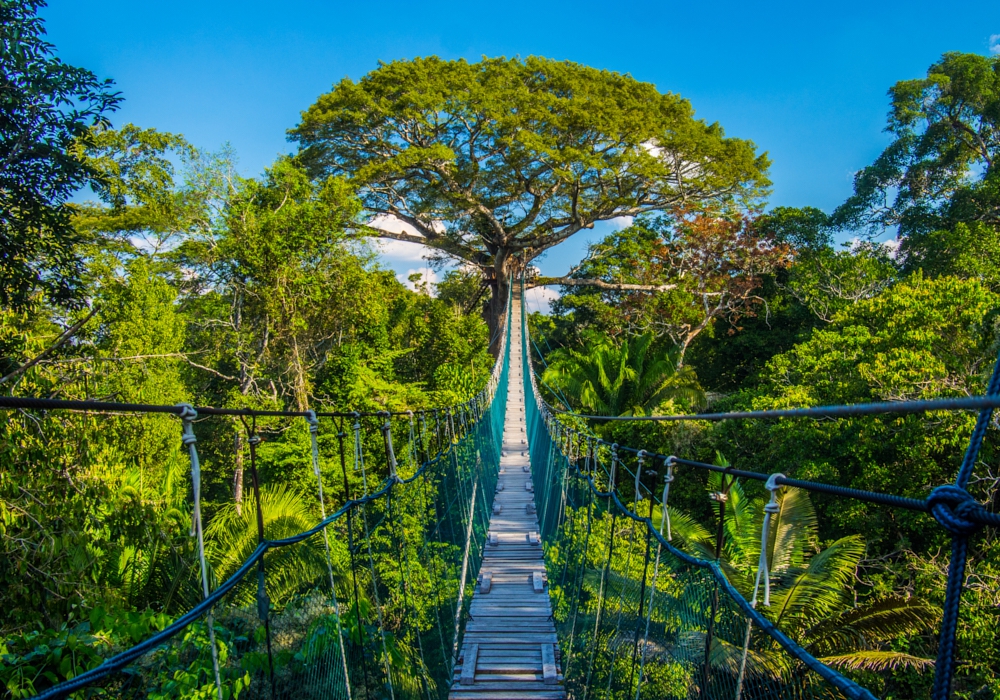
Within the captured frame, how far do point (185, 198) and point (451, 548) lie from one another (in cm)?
524

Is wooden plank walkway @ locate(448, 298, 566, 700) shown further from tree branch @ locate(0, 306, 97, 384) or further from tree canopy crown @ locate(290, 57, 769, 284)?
tree canopy crown @ locate(290, 57, 769, 284)

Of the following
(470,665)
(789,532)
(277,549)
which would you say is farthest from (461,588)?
(789,532)

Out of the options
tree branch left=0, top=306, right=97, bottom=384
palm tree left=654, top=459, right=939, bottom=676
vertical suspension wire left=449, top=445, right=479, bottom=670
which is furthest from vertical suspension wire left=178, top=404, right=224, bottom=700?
palm tree left=654, top=459, right=939, bottom=676

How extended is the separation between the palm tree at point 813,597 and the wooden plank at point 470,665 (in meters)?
1.18

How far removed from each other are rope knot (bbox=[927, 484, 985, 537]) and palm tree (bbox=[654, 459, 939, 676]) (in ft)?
9.62

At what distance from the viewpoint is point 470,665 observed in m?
3.07

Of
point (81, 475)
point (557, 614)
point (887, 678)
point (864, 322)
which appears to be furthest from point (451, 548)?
point (864, 322)

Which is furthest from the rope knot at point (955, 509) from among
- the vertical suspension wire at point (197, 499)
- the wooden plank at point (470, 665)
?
the wooden plank at point (470, 665)

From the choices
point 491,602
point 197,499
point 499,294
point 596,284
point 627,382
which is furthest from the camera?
point 499,294

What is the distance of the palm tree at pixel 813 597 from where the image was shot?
12.0ft

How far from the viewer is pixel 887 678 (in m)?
4.02

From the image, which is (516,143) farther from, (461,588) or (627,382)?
(461,588)

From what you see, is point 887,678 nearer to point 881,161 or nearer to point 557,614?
point 557,614

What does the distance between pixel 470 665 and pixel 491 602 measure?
73 cm
